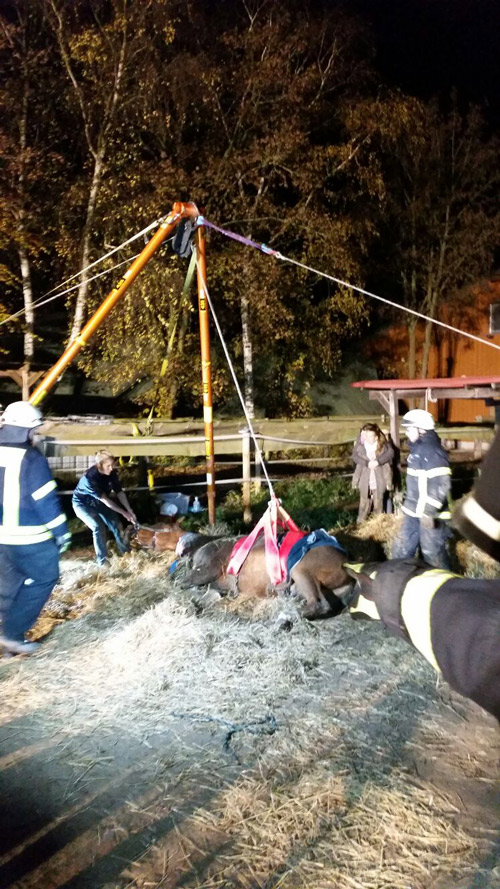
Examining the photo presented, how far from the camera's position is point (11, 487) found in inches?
172

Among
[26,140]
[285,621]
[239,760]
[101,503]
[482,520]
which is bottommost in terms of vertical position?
[239,760]

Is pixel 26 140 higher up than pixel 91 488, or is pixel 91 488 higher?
pixel 26 140

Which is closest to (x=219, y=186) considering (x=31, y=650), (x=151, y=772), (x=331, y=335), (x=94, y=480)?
(x=331, y=335)

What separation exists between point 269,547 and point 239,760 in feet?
6.28

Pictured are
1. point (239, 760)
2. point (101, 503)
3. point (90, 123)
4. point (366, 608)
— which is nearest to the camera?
point (366, 608)

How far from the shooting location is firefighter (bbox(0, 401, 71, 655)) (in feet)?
14.4

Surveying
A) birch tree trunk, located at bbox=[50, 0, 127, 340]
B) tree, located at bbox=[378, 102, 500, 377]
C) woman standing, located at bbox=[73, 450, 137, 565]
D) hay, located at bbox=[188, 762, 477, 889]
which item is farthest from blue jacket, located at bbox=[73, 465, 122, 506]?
tree, located at bbox=[378, 102, 500, 377]

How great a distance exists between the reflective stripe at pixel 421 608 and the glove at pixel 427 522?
3.28 m

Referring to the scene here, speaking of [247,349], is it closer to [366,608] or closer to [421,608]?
[366,608]

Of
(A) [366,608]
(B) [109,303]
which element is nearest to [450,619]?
(A) [366,608]

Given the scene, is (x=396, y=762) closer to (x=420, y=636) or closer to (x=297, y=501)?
(x=420, y=636)

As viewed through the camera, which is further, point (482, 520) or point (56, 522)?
point (56, 522)

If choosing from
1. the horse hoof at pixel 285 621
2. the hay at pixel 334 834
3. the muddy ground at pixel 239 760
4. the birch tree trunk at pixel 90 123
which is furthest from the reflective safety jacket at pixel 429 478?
the birch tree trunk at pixel 90 123

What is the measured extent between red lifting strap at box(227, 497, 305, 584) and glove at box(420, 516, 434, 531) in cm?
134
